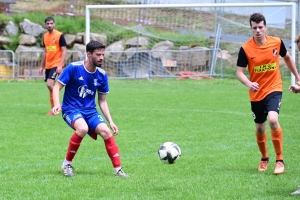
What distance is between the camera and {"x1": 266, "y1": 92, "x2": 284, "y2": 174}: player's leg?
24.8ft

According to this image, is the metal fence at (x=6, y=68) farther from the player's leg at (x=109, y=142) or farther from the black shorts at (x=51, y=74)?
the player's leg at (x=109, y=142)

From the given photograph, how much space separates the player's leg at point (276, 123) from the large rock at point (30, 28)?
2128 cm

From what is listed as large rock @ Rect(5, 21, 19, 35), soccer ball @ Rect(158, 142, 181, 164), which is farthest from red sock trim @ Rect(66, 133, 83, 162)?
large rock @ Rect(5, 21, 19, 35)

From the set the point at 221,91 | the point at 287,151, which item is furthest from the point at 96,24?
the point at 287,151

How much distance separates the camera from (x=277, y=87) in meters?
7.82

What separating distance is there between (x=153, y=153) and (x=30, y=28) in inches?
792

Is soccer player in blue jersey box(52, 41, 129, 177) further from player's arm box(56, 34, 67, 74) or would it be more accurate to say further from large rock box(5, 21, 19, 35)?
large rock box(5, 21, 19, 35)

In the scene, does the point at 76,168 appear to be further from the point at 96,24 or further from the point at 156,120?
the point at 96,24

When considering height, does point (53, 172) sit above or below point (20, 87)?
above

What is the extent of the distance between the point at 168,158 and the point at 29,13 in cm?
2386

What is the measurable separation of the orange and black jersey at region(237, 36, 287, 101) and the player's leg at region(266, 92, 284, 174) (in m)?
0.10

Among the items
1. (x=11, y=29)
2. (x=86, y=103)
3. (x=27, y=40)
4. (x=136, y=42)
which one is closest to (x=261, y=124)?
(x=86, y=103)

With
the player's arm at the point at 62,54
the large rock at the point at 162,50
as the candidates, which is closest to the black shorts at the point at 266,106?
the player's arm at the point at 62,54

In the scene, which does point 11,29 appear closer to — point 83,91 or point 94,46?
point 83,91
